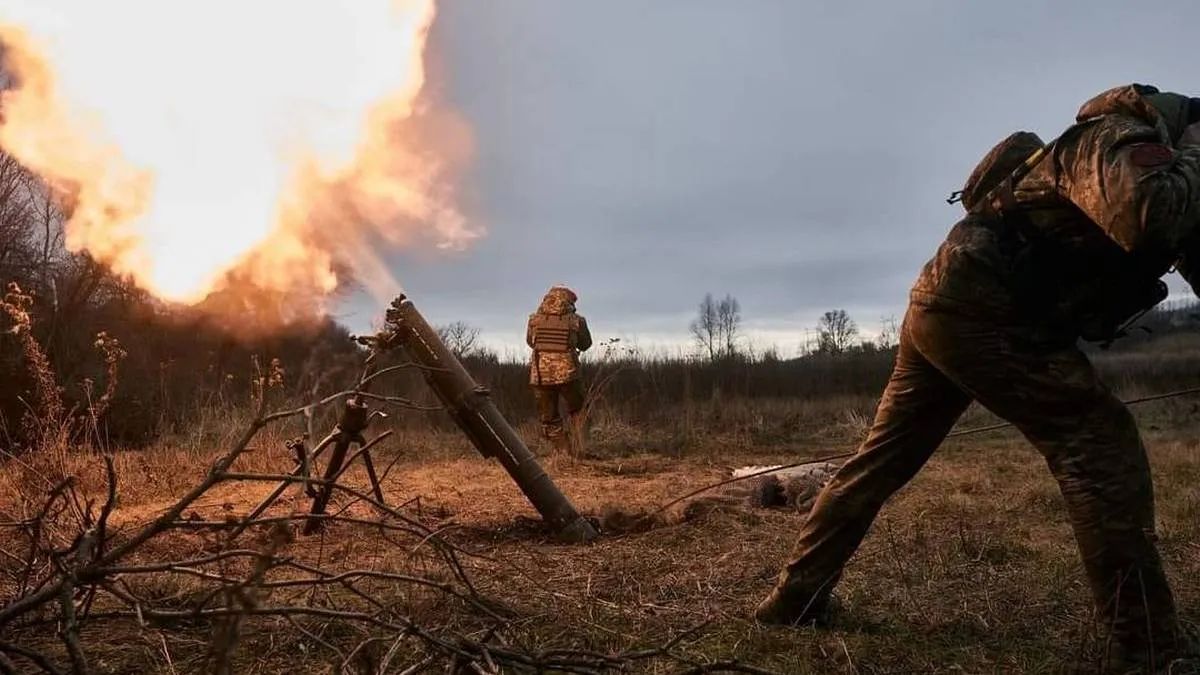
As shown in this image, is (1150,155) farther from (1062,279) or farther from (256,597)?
(256,597)

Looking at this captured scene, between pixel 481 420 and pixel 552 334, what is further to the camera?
pixel 552 334

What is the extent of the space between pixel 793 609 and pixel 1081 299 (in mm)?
1535

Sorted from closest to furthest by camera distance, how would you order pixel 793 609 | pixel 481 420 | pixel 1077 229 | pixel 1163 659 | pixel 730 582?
pixel 1163 659 → pixel 1077 229 → pixel 793 609 → pixel 730 582 → pixel 481 420

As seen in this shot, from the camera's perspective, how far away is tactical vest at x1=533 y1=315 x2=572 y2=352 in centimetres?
1100

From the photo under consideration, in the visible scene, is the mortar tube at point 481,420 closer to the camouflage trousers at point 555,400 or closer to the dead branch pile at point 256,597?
the dead branch pile at point 256,597

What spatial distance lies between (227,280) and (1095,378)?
670 cm

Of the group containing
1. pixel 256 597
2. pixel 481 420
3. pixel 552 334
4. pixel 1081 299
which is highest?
pixel 552 334

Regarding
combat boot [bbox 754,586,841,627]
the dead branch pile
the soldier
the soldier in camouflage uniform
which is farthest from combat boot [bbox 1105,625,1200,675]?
the soldier

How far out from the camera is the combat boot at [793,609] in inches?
123

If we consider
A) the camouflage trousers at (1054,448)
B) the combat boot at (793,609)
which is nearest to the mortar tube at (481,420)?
the combat boot at (793,609)

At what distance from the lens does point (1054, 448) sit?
2697 millimetres

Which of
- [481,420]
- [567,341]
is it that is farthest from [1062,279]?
[567,341]

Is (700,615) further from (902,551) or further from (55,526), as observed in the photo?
(55,526)

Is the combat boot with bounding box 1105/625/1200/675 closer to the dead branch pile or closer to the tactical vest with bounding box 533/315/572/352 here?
the dead branch pile
